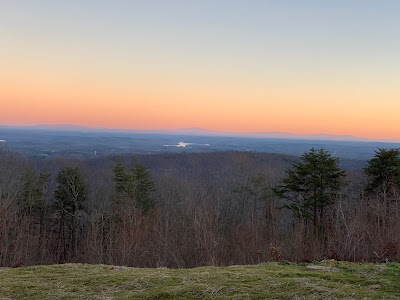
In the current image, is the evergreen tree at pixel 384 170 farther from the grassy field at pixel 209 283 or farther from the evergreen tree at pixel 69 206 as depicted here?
the evergreen tree at pixel 69 206

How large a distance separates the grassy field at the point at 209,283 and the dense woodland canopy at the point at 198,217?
→ 16.7 feet

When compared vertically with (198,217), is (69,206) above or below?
below

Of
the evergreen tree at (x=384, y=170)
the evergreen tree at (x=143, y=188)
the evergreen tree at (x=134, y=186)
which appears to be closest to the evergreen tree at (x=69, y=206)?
the evergreen tree at (x=134, y=186)

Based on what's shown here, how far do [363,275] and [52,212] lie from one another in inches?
1283

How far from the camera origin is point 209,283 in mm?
6555

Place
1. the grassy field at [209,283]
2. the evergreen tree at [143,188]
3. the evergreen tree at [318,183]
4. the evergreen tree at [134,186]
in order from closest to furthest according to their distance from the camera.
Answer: the grassy field at [209,283] < the evergreen tree at [318,183] < the evergreen tree at [134,186] < the evergreen tree at [143,188]

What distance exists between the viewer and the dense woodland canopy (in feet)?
69.7

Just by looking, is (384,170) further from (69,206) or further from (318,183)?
(69,206)

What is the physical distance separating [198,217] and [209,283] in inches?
781

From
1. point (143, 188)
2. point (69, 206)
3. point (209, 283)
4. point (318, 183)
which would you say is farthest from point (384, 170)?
point (69, 206)

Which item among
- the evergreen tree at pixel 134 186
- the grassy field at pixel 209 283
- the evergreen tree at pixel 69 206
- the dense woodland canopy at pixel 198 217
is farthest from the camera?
the evergreen tree at pixel 134 186

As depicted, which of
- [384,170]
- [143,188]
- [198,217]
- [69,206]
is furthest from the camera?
[143,188]

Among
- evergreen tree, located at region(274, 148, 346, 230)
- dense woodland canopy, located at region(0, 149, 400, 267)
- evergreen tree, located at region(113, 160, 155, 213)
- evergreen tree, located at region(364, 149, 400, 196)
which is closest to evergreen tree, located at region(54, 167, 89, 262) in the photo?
dense woodland canopy, located at region(0, 149, 400, 267)

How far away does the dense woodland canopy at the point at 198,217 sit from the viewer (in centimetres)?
2125
